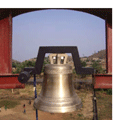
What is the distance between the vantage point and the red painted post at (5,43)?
644cm

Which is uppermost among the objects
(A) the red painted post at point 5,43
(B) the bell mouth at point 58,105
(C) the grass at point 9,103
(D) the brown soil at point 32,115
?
(A) the red painted post at point 5,43

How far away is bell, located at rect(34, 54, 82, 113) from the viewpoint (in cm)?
154

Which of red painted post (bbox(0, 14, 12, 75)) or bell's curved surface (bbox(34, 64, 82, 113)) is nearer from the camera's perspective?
bell's curved surface (bbox(34, 64, 82, 113))

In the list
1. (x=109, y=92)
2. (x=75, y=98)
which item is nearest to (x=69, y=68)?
(x=75, y=98)

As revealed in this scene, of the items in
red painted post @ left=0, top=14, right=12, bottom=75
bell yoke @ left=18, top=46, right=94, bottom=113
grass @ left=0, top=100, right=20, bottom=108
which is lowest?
grass @ left=0, top=100, right=20, bottom=108

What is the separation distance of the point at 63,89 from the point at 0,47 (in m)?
5.54

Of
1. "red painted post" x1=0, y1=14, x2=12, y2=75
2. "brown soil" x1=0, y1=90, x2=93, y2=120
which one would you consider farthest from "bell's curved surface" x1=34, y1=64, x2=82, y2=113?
"red painted post" x1=0, y1=14, x2=12, y2=75

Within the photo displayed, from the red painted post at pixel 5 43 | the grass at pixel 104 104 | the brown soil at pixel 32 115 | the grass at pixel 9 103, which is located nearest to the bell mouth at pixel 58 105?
the brown soil at pixel 32 115

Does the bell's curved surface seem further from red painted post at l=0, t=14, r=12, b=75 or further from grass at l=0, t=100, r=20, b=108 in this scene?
red painted post at l=0, t=14, r=12, b=75

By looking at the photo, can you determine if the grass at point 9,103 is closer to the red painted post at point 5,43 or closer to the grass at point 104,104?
the red painted post at point 5,43

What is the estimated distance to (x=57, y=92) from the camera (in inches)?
66.6

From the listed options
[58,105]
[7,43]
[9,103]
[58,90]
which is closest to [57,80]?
[58,90]

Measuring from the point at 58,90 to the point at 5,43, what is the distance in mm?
5463

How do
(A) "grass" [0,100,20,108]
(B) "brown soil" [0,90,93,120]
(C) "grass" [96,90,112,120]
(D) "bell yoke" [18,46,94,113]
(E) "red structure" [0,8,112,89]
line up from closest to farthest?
(D) "bell yoke" [18,46,94,113] < (B) "brown soil" [0,90,93,120] < (C) "grass" [96,90,112,120] < (A) "grass" [0,100,20,108] < (E) "red structure" [0,8,112,89]
